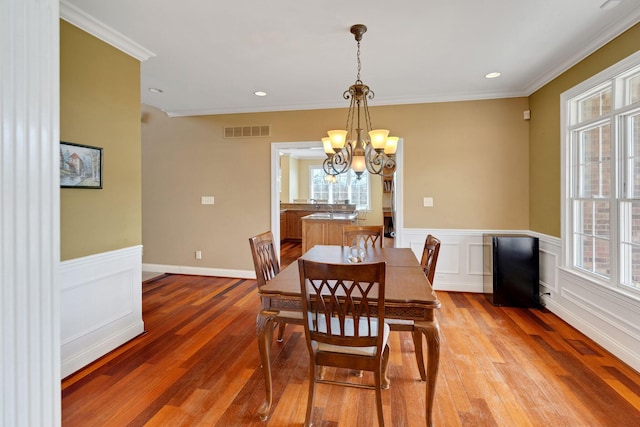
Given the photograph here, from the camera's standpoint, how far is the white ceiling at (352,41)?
7.37ft

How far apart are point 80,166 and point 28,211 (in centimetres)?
188

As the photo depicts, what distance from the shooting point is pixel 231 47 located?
283 centimetres

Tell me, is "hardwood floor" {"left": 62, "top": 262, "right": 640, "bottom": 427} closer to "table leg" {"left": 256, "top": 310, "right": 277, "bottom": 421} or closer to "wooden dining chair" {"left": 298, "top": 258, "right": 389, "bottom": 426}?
"table leg" {"left": 256, "top": 310, "right": 277, "bottom": 421}

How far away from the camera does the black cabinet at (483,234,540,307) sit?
3.63 metres

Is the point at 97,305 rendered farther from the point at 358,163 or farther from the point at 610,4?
the point at 610,4

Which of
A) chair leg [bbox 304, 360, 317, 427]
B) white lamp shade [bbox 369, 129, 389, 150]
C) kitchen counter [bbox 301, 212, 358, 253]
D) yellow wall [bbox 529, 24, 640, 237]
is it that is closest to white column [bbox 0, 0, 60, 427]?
chair leg [bbox 304, 360, 317, 427]

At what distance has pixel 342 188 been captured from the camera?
10.0m

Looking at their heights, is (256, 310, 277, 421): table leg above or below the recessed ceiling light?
below

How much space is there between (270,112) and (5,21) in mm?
4024

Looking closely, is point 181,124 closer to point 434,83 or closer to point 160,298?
point 160,298

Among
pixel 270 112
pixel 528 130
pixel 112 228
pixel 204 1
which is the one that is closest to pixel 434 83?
pixel 528 130

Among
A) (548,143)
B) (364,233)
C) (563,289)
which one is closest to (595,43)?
(548,143)

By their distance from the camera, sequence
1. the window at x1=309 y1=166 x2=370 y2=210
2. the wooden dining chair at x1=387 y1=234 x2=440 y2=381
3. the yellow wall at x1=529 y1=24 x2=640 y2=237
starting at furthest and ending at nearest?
1. the window at x1=309 y1=166 x2=370 y2=210
2. the yellow wall at x1=529 y1=24 x2=640 y2=237
3. the wooden dining chair at x1=387 y1=234 x2=440 y2=381

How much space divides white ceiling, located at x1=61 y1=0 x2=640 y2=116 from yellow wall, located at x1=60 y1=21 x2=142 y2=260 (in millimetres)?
225
